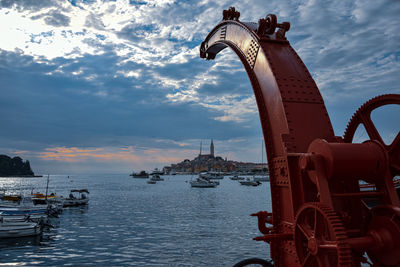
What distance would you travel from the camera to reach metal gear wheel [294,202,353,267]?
2.81 metres

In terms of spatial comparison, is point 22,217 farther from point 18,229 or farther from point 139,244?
point 139,244

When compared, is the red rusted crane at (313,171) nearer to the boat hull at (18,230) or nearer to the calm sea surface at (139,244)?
the calm sea surface at (139,244)

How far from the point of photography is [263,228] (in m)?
4.67

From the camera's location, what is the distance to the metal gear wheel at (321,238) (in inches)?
110

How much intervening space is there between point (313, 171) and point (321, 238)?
0.80 metres

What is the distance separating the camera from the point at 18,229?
27.6 meters

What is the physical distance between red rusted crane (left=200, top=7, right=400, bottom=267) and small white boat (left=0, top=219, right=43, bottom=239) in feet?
101

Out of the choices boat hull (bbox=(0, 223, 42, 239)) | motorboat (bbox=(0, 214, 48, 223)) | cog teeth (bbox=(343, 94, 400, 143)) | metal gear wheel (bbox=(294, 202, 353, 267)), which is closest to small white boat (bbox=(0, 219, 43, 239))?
boat hull (bbox=(0, 223, 42, 239))

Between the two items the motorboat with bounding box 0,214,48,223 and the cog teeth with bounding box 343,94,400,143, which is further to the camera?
the motorboat with bounding box 0,214,48,223

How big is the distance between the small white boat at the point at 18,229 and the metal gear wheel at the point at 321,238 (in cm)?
3171

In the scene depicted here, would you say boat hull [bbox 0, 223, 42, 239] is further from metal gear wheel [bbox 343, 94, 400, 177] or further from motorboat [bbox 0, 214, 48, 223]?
metal gear wheel [bbox 343, 94, 400, 177]

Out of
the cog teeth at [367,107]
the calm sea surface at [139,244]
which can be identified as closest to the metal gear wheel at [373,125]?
the cog teeth at [367,107]

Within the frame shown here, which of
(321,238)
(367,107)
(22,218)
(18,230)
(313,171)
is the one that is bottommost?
(18,230)

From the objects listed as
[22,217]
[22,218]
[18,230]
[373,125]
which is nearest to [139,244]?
[18,230]
